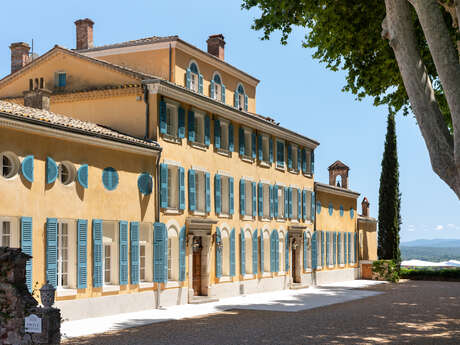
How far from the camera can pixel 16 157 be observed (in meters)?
18.6

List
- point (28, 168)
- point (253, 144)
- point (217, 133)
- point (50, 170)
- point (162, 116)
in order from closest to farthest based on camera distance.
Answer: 1. point (28, 168)
2. point (50, 170)
3. point (162, 116)
4. point (217, 133)
5. point (253, 144)

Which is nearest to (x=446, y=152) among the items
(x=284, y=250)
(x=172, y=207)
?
(x=172, y=207)

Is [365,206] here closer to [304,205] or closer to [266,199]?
[304,205]

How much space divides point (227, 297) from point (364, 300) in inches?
219

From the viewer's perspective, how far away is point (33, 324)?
13.0m

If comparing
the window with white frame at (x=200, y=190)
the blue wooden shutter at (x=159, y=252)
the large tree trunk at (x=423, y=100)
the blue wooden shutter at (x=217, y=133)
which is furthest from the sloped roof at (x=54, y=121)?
the large tree trunk at (x=423, y=100)

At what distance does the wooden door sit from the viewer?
2758 centimetres

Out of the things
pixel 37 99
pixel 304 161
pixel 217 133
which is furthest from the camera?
pixel 304 161

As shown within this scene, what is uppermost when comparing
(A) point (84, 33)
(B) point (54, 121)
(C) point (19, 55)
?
(A) point (84, 33)

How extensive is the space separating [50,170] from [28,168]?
0.87 metres

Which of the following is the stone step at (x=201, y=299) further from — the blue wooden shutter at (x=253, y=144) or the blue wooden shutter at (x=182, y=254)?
the blue wooden shutter at (x=253, y=144)

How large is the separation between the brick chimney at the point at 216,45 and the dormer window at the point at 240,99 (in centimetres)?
175

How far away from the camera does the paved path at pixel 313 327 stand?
53.8 feet

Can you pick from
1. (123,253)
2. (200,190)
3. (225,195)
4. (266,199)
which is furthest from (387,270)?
(123,253)
